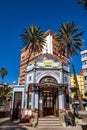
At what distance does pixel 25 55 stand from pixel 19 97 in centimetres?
6358

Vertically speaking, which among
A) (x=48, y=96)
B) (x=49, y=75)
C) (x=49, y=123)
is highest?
(x=49, y=75)

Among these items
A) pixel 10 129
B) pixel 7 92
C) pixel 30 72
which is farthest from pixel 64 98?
pixel 7 92

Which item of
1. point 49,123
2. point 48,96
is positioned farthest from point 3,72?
point 49,123

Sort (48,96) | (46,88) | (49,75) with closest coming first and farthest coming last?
1. (46,88)
2. (49,75)
3. (48,96)

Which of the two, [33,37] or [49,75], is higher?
[33,37]

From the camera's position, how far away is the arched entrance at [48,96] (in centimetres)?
2165

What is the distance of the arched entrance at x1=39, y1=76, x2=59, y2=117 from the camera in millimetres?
21645

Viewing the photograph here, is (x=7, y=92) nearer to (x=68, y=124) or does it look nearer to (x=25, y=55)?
(x=68, y=124)

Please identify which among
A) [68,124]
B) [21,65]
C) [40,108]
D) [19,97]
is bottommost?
[68,124]

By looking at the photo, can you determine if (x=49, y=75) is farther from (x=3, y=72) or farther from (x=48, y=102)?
(x=3, y=72)

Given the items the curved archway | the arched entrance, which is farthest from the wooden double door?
the curved archway

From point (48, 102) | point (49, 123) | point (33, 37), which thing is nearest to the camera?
point (49, 123)

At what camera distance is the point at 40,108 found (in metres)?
21.4

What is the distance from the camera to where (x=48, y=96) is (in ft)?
76.7
